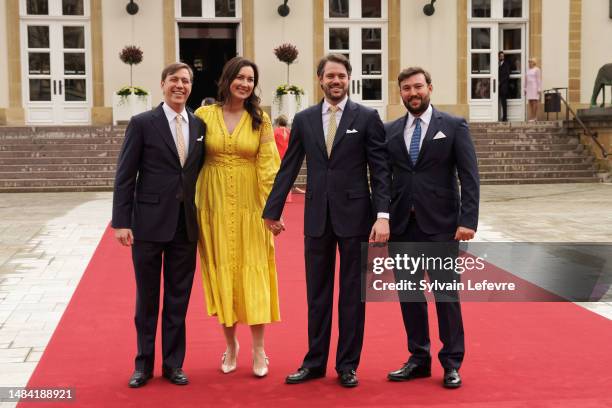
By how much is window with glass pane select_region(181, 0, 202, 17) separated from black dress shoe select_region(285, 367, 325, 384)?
18973 millimetres

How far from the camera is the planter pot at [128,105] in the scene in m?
21.7

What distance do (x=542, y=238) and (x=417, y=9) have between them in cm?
1324

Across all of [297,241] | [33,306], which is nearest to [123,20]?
[297,241]

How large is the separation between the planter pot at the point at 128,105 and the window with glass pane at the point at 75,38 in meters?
1.92

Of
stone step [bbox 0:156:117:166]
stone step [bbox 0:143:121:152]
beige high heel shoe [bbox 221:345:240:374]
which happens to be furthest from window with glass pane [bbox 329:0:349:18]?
beige high heel shoe [bbox 221:345:240:374]

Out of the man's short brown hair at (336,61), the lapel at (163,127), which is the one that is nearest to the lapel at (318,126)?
the man's short brown hair at (336,61)

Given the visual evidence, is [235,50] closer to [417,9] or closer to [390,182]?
[417,9]

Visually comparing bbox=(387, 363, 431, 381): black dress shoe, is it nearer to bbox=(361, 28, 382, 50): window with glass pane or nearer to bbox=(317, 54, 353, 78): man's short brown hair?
bbox=(317, 54, 353, 78): man's short brown hair

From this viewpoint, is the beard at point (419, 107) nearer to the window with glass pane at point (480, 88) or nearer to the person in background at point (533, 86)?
the person in background at point (533, 86)

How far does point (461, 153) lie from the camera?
203 inches

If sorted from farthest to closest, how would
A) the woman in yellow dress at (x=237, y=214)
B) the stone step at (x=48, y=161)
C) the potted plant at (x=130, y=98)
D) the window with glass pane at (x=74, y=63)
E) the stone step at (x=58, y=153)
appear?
the window with glass pane at (x=74, y=63) → the potted plant at (x=130, y=98) → the stone step at (x=58, y=153) → the stone step at (x=48, y=161) → the woman in yellow dress at (x=237, y=214)

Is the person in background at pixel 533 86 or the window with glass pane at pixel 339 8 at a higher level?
the window with glass pane at pixel 339 8

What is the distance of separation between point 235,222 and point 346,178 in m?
0.68

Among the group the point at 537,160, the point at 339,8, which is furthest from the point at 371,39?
the point at 537,160
